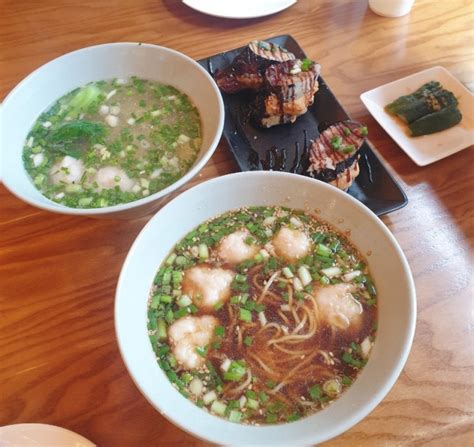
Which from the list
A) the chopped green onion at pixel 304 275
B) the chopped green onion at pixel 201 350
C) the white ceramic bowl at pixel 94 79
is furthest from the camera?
the white ceramic bowl at pixel 94 79

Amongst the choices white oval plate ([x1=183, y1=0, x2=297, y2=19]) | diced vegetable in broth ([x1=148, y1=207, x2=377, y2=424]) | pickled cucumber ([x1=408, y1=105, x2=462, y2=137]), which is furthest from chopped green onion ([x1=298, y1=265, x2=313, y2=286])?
white oval plate ([x1=183, y1=0, x2=297, y2=19])

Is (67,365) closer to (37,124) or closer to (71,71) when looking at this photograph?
(37,124)

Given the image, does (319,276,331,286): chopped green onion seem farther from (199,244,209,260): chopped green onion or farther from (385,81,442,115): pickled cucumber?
(385,81,442,115): pickled cucumber

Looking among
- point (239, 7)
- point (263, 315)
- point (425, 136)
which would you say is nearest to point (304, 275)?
point (263, 315)

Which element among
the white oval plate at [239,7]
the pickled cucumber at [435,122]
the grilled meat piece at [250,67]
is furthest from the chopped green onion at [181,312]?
the white oval plate at [239,7]

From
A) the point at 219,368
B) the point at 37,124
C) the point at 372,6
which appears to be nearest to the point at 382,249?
the point at 219,368

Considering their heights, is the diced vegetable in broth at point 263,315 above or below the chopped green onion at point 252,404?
above

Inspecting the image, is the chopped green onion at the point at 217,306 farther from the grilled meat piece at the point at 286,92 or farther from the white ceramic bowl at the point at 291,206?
the grilled meat piece at the point at 286,92

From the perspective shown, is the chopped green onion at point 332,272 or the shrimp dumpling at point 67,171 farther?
the shrimp dumpling at point 67,171
